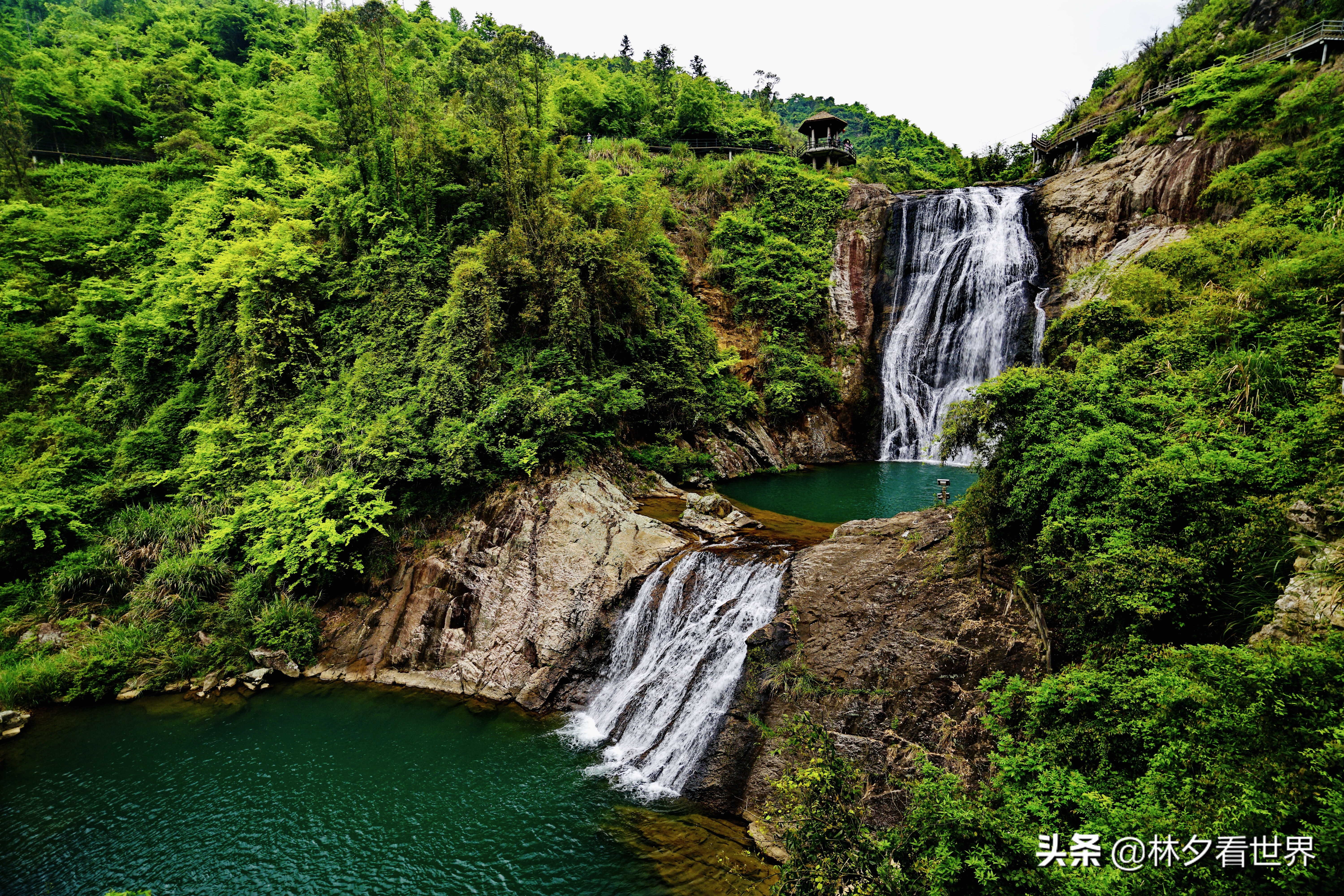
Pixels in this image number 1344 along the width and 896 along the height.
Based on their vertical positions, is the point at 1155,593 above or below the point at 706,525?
above

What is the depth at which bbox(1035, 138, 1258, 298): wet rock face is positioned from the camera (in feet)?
61.6

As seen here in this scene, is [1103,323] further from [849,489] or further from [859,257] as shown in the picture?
[859,257]

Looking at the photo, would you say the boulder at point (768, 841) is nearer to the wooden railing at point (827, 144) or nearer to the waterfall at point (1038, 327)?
the waterfall at point (1038, 327)

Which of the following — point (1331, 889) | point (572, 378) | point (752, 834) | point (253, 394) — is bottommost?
point (752, 834)

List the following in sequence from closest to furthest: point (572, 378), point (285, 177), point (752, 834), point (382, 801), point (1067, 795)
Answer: point (1067, 795), point (752, 834), point (382, 801), point (572, 378), point (285, 177)

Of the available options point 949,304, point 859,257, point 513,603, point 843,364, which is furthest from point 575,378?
point 859,257

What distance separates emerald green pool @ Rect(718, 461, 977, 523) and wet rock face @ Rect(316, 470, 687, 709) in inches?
234

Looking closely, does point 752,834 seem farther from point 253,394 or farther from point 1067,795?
point 253,394

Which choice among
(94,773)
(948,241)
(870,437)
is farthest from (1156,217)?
(94,773)

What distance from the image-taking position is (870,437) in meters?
26.4

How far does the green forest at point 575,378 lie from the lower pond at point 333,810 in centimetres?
196

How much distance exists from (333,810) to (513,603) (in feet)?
16.3

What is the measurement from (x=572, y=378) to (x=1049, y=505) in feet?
41.3

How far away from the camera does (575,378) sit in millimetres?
16703
